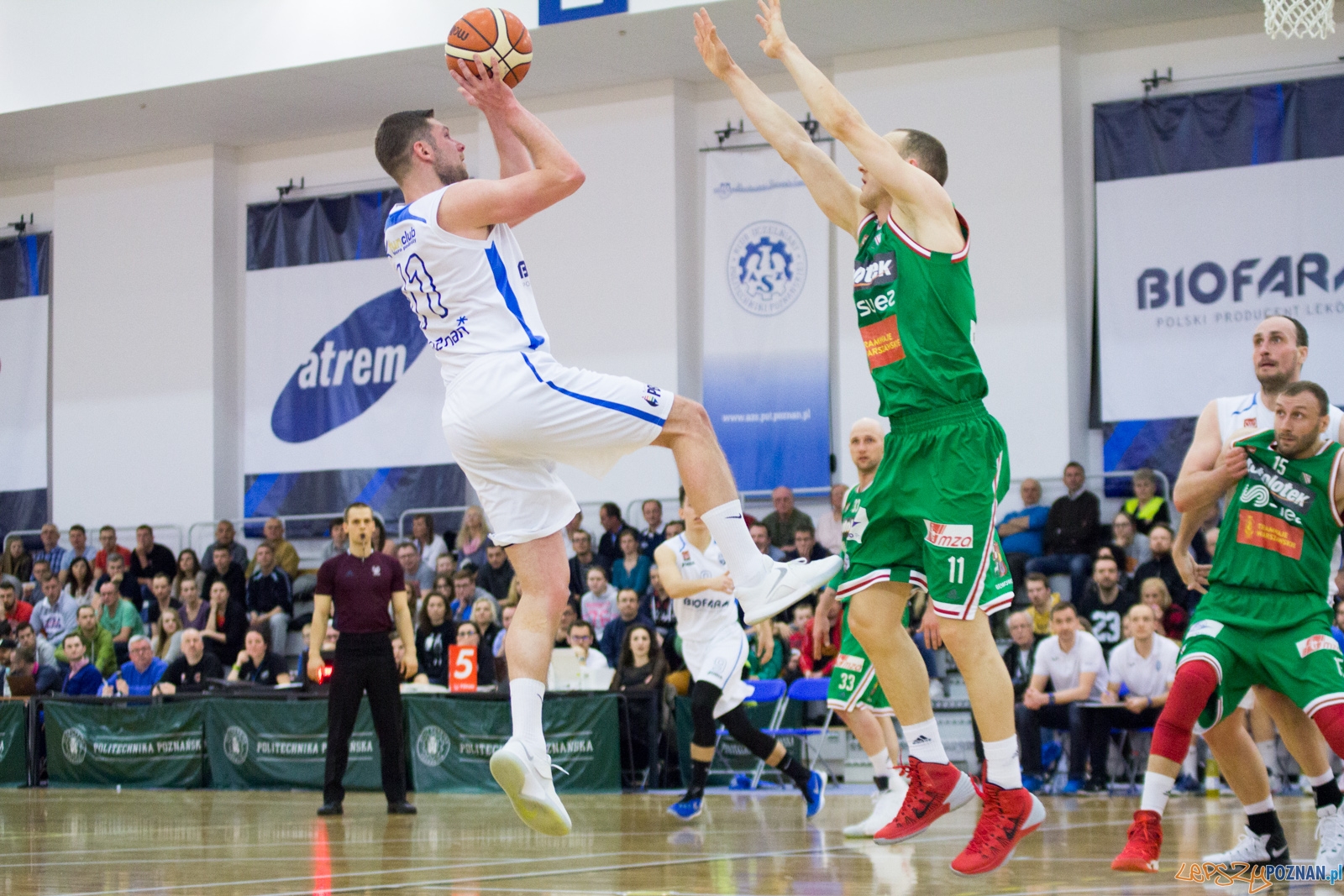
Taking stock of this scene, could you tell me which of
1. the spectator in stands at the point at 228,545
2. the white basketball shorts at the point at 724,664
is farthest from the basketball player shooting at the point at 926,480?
the spectator in stands at the point at 228,545

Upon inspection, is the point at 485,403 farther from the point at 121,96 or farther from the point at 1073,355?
the point at 121,96

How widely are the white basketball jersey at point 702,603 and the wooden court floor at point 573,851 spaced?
118 centimetres

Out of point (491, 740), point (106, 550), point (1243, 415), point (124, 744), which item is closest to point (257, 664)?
point (124, 744)

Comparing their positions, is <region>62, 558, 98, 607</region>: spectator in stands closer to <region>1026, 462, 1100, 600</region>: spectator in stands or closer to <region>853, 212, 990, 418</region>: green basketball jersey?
<region>1026, 462, 1100, 600</region>: spectator in stands

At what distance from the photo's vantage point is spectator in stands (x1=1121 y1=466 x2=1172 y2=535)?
13836mm

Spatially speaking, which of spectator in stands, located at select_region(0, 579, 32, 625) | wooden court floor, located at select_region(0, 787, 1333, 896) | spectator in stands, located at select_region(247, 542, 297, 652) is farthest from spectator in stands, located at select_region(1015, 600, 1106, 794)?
spectator in stands, located at select_region(0, 579, 32, 625)

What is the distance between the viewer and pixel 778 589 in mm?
5066

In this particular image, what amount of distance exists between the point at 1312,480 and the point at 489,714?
803cm

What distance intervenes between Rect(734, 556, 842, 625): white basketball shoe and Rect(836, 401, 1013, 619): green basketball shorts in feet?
0.61

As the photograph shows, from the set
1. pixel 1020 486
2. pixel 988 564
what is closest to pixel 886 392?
pixel 988 564

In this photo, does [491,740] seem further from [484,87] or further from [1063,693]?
[484,87]

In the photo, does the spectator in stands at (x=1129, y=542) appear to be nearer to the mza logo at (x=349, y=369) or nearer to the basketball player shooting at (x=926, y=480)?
the basketball player shooting at (x=926, y=480)

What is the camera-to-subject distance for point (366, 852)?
6680 millimetres

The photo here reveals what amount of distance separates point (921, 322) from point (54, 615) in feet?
49.4
